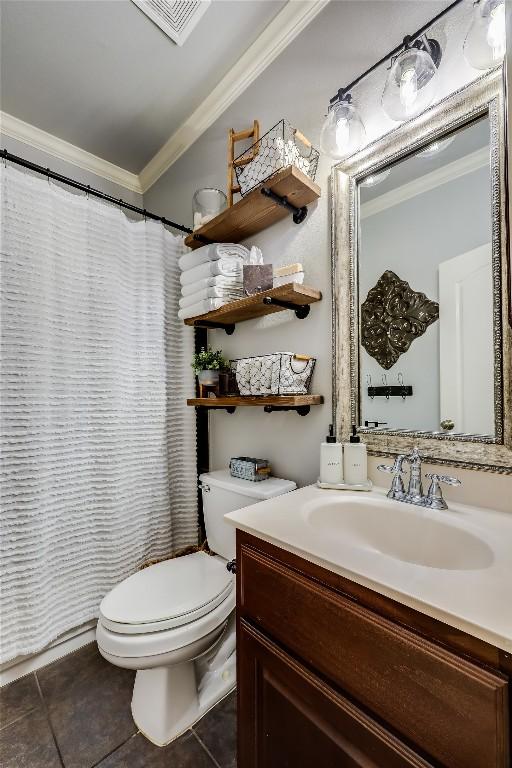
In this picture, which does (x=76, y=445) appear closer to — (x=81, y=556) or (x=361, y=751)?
(x=81, y=556)

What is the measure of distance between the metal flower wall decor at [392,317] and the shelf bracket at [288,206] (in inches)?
18.3

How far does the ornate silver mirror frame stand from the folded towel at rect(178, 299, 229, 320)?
52cm

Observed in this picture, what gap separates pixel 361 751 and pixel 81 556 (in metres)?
1.29

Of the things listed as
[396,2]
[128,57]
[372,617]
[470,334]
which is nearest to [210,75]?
[128,57]

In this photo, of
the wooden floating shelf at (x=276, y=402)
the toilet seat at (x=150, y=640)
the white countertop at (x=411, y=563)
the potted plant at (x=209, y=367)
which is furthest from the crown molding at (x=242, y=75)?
the toilet seat at (x=150, y=640)

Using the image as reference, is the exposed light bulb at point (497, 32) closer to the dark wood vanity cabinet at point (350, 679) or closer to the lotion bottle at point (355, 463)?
the lotion bottle at point (355, 463)

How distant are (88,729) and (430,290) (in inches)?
72.2

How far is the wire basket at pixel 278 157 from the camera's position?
4.10 ft

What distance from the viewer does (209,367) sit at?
62.9 inches

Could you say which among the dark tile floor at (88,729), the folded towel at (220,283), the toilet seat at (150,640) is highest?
the folded towel at (220,283)

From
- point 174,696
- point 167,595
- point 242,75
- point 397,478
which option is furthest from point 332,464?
point 242,75

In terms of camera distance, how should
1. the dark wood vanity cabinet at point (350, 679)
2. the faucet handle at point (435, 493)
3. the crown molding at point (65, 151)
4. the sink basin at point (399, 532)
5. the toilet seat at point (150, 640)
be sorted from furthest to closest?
the crown molding at point (65, 151), the toilet seat at point (150, 640), the faucet handle at point (435, 493), the sink basin at point (399, 532), the dark wood vanity cabinet at point (350, 679)

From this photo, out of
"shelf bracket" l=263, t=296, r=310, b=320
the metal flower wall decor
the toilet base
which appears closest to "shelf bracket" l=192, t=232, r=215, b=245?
"shelf bracket" l=263, t=296, r=310, b=320

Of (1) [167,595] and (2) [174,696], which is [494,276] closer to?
(1) [167,595]
